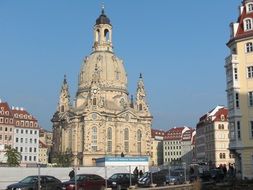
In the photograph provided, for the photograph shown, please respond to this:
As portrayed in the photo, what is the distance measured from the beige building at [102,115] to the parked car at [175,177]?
71.4 metres

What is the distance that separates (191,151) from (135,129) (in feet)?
158

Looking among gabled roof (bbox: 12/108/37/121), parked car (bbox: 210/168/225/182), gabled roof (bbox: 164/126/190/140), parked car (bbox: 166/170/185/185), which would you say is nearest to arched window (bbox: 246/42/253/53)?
parked car (bbox: 210/168/225/182)

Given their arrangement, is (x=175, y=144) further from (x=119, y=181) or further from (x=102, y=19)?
(x=119, y=181)

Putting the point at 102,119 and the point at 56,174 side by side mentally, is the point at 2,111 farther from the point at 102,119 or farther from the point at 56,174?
the point at 56,174

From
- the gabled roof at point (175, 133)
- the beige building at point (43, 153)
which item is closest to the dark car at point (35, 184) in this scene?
the beige building at point (43, 153)

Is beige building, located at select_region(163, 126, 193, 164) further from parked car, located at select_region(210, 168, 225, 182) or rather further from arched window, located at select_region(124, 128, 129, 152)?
parked car, located at select_region(210, 168, 225, 182)

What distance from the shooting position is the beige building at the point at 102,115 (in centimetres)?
12138

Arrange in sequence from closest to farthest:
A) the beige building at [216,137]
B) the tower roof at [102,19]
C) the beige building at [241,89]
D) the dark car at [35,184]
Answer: the dark car at [35,184] < the beige building at [241,89] < the beige building at [216,137] < the tower roof at [102,19]

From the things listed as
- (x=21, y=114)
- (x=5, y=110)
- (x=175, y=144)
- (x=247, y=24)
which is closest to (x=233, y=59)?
(x=247, y=24)

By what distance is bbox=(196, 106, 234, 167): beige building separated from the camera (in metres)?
123

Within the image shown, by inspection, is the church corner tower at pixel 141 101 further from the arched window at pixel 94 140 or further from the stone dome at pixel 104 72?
the arched window at pixel 94 140

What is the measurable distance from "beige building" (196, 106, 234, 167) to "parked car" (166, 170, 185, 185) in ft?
253

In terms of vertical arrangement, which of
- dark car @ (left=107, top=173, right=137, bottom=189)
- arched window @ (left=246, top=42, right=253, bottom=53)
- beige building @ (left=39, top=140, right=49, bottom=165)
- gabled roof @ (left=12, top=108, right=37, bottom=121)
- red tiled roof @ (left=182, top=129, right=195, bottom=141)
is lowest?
dark car @ (left=107, top=173, right=137, bottom=189)

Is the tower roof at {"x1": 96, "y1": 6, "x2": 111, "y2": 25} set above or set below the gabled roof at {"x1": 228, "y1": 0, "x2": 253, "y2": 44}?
above
